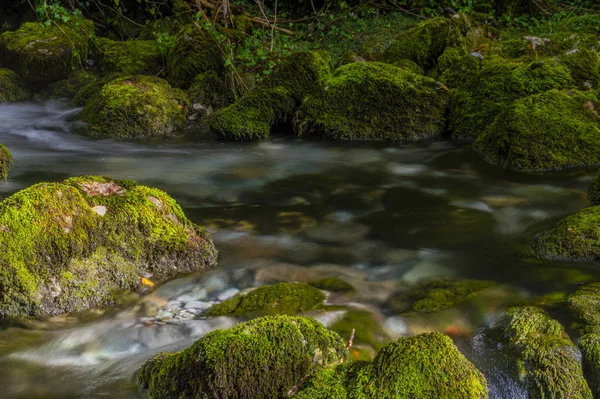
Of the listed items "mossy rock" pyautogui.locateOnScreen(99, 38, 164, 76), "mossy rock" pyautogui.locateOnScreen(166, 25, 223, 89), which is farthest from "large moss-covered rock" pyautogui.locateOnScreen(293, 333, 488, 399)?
"mossy rock" pyautogui.locateOnScreen(99, 38, 164, 76)

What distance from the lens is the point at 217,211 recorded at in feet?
17.6

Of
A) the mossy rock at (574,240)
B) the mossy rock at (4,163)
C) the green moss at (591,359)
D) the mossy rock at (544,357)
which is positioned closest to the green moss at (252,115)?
the mossy rock at (4,163)

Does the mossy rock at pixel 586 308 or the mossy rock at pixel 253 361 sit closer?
the mossy rock at pixel 253 361

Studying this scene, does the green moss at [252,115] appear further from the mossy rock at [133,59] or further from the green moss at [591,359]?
the green moss at [591,359]

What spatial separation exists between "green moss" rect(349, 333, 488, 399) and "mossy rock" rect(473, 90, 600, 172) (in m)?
4.68

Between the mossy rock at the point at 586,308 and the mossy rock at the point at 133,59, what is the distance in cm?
847

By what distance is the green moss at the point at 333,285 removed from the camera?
3830 millimetres

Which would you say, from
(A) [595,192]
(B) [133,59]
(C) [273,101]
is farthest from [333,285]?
(B) [133,59]

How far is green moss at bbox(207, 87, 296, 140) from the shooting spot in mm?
8141

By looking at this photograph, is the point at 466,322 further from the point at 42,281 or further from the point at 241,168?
the point at 241,168

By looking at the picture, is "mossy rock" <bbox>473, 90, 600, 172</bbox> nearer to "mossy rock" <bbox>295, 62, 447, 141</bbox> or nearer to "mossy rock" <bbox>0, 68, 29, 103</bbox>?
"mossy rock" <bbox>295, 62, 447, 141</bbox>

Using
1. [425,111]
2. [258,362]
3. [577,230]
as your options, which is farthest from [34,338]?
[425,111]

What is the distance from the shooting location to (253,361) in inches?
94.3

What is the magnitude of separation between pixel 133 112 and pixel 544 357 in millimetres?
6936
